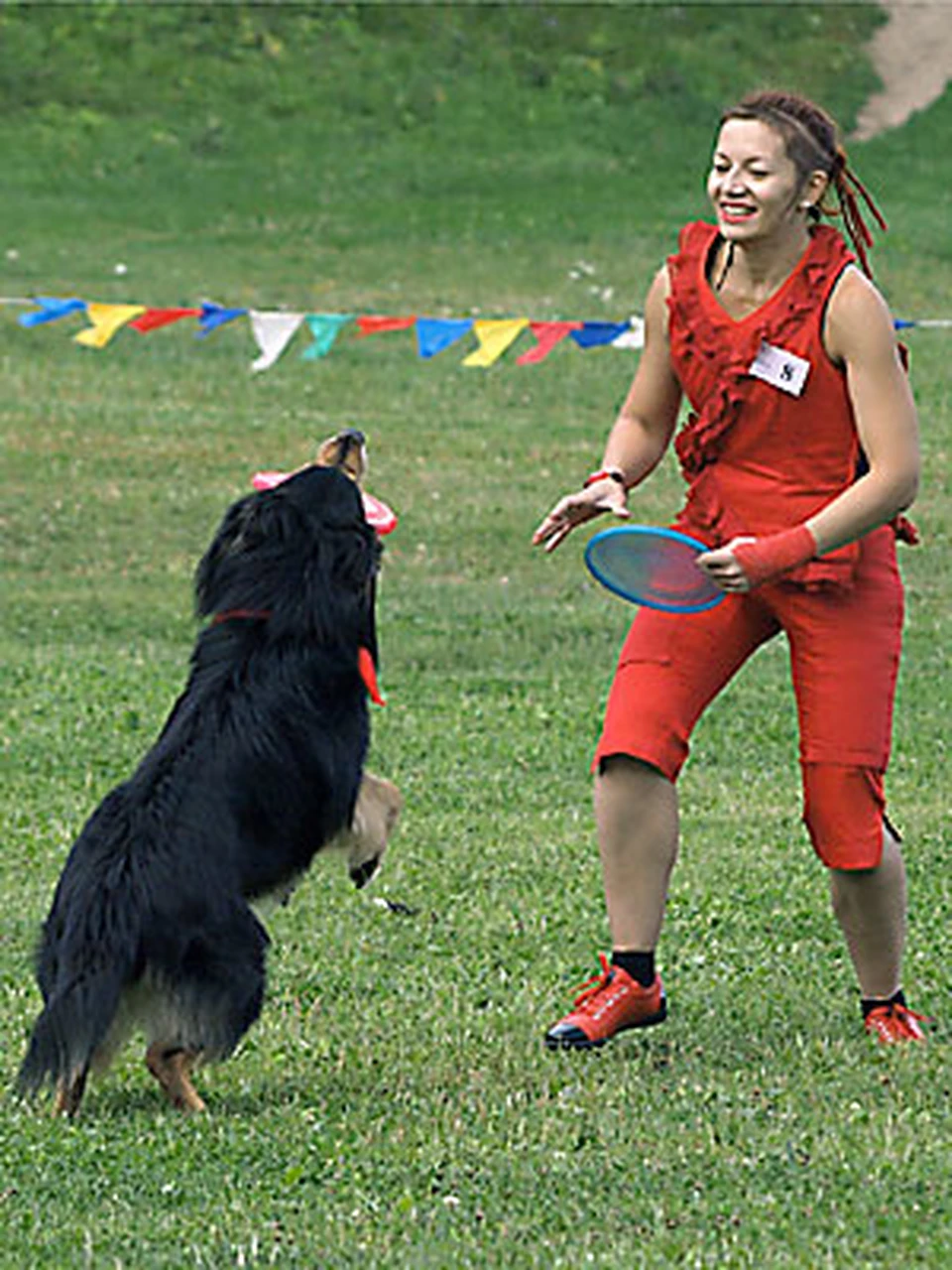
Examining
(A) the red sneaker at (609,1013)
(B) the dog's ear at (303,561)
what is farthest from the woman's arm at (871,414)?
(A) the red sneaker at (609,1013)

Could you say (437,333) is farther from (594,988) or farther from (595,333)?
(594,988)

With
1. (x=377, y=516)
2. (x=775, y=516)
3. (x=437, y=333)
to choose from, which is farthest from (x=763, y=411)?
(x=437, y=333)

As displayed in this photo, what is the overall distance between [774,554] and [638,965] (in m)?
1.09

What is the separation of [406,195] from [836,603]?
2147 centimetres

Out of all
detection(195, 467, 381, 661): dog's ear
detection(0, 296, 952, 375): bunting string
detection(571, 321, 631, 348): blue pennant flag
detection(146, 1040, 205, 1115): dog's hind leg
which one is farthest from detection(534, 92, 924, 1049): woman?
detection(571, 321, 631, 348): blue pennant flag

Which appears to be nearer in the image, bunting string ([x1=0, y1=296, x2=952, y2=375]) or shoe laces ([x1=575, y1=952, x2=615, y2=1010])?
shoe laces ([x1=575, y1=952, x2=615, y2=1010])

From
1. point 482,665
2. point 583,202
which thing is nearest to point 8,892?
point 482,665

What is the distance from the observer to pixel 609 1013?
17.4 ft

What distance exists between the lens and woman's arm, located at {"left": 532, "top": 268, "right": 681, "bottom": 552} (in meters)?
5.20

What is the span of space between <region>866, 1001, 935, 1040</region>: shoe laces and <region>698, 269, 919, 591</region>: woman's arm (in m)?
1.18

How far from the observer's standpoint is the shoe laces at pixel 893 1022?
5344 mm

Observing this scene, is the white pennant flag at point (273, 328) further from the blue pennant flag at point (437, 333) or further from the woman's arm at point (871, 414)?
the woman's arm at point (871, 414)

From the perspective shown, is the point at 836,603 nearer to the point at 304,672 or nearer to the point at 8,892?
the point at 304,672

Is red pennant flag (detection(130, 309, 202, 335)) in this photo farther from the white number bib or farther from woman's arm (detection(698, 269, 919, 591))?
woman's arm (detection(698, 269, 919, 591))
